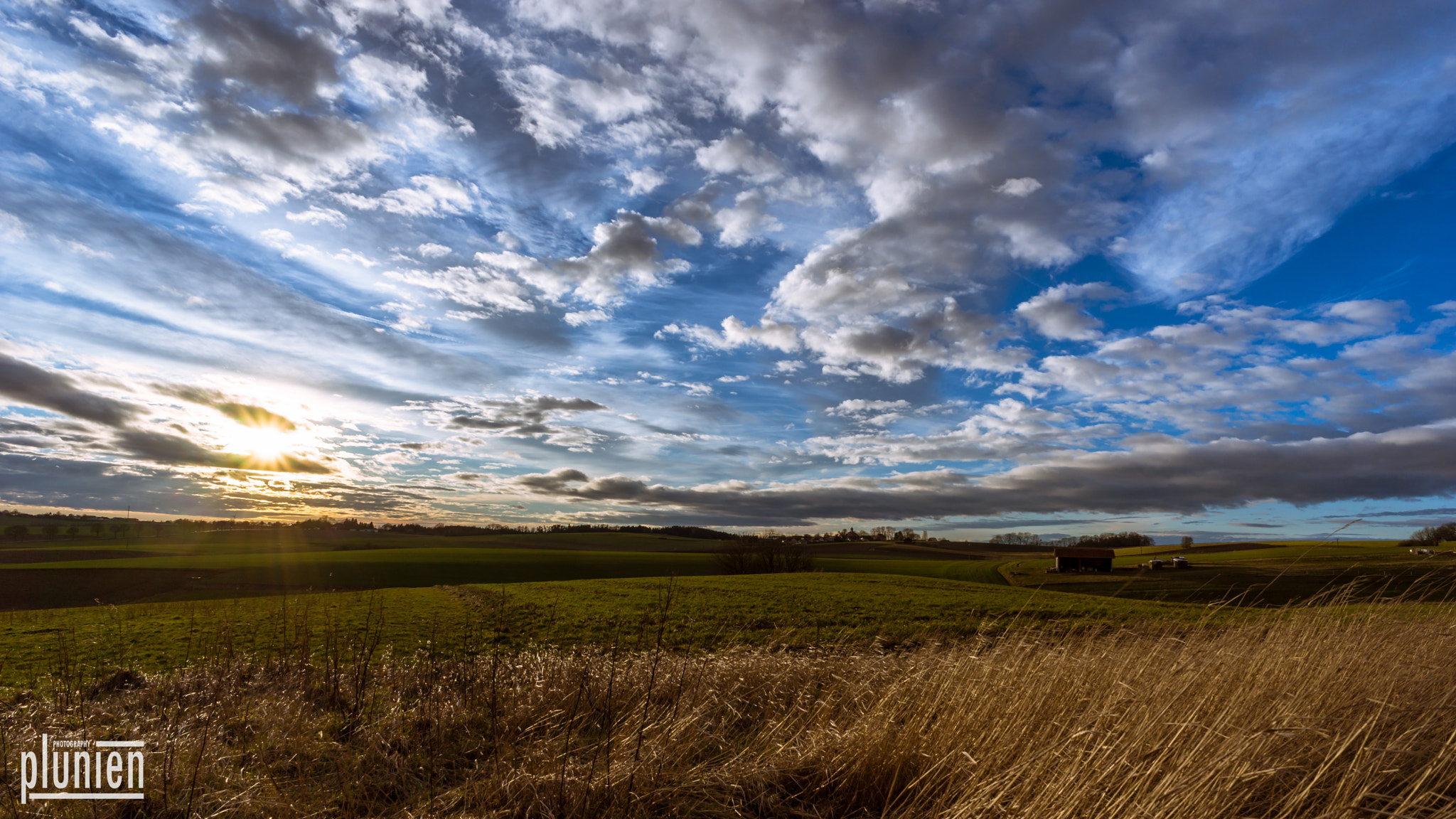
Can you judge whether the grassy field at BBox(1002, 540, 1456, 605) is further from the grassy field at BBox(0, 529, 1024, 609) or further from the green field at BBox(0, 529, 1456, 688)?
the grassy field at BBox(0, 529, 1024, 609)

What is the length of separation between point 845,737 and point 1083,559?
90831mm

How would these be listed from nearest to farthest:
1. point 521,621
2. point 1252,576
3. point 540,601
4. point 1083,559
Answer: point 521,621 < point 540,601 < point 1252,576 < point 1083,559

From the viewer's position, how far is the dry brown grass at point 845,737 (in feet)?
18.7

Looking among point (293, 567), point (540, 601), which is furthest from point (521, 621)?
point (293, 567)

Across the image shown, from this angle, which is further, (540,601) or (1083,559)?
(1083,559)

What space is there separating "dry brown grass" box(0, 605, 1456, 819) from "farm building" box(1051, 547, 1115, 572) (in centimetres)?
7833

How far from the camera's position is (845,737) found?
7281 mm

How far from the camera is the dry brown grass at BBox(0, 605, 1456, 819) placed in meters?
5.70

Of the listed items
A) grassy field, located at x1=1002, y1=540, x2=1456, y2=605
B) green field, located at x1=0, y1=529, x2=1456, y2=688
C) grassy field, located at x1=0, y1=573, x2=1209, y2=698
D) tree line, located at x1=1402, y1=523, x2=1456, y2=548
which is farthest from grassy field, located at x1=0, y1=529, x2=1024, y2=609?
tree line, located at x1=1402, y1=523, x2=1456, y2=548

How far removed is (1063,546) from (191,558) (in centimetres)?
12016

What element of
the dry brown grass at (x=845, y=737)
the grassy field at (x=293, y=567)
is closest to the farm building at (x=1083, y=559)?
the grassy field at (x=293, y=567)

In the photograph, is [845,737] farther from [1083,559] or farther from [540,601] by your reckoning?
[1083,559]

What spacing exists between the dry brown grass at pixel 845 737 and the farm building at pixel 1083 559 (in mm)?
78334

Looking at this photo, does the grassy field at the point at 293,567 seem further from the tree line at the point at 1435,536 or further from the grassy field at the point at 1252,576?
the tree line at the point at 1435,536
